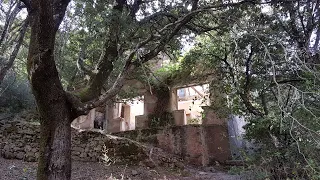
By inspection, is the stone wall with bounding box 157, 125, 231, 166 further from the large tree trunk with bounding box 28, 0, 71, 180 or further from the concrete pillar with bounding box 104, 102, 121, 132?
the large tree trunk with bounding box 28, 0, 71, 180

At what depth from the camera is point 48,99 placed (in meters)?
3.73

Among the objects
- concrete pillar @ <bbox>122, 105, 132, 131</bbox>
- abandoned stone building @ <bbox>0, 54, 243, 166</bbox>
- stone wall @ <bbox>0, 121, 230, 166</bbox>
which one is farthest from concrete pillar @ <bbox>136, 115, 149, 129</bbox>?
concrete pillar @ <bbox>122, 105, 132, 131</bbox>

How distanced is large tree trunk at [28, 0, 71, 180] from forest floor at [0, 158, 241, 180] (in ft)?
6.36

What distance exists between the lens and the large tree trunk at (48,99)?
3.40m

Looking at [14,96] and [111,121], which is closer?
[14,96]

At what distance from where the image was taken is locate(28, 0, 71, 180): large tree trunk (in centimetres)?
340

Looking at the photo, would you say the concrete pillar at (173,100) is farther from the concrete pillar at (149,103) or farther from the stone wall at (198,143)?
the stone wall at (198,143)

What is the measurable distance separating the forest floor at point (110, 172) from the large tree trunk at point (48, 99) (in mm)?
1939

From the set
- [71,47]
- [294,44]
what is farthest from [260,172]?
[71,47]

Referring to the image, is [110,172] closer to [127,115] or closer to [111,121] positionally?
[111,121]

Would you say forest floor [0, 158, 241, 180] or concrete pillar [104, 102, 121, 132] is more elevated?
concrete pillar [104, 102, 121, 132]

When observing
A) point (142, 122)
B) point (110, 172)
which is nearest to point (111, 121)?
A: point (142, 122)

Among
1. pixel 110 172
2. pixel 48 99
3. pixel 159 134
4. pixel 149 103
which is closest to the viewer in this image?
pixel 48 99

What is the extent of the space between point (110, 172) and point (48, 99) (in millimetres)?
3120
